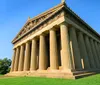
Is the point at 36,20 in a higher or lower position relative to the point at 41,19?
higher

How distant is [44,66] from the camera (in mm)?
24031

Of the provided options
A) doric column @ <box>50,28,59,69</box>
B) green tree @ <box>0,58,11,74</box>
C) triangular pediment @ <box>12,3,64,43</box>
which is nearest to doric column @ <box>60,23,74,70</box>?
doric column @ <box>50,28,59,69</box>

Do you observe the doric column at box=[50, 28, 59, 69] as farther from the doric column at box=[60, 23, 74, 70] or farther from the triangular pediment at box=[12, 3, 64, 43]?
the triangular pediment at box=[12, 3, 64, 43]

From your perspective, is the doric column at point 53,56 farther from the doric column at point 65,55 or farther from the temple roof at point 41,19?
the temple roof at point 41,19

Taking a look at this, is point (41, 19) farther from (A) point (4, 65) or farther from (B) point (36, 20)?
(A) point (4, 65)

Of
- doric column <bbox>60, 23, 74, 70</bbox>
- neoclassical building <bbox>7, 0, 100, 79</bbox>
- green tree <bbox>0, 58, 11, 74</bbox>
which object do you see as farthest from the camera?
green tree <bbox>0, 58, 11, 74</bbox>

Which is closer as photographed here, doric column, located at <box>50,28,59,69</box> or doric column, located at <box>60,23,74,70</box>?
doric column, located at <box>60,23,74,70</box>

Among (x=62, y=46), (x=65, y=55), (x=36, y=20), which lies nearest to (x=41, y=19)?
(x=36, y=20)

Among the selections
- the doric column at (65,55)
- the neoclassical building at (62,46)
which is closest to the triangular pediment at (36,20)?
the neoclassical building at (62,46)

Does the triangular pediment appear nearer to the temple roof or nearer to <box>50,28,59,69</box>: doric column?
the temple roof

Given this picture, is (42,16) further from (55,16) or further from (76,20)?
(76,20)

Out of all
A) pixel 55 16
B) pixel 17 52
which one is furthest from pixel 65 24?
pixel 17 52

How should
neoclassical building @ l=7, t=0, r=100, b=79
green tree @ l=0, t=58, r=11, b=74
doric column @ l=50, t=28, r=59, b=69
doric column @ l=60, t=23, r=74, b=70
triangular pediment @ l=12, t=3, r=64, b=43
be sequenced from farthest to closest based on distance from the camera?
1. green tree @ l=0, t=58, r=11, b=74
2. triangular pediment @ l=12, t=3, r=64, b=43
3. doric column @ l=50, t=28, r=59, b=69
4. neoclassical building @ l=7, t=0, r=100, b=79
5. doric column @ l=60, t=23, r=74, b=70

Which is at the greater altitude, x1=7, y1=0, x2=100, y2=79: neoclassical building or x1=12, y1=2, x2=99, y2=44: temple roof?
x1=12, y1=2, x2=99, y2=44: temple roof
